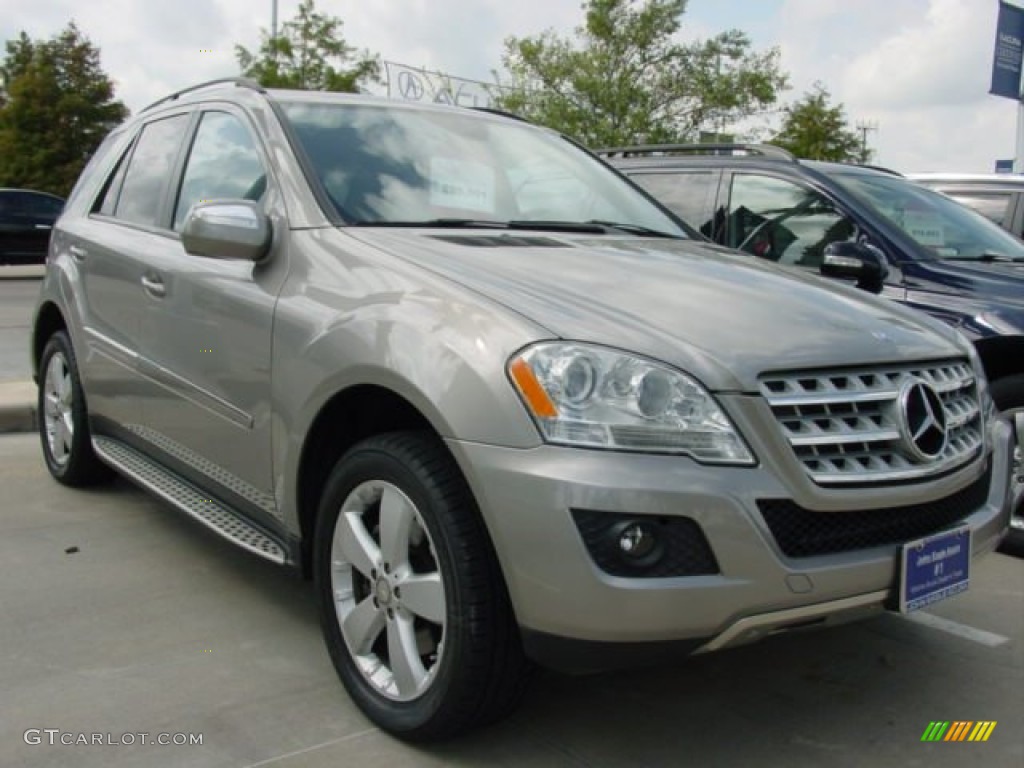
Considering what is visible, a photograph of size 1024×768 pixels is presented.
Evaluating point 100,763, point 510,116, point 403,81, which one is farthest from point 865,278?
point 403,81

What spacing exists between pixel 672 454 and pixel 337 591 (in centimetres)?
106

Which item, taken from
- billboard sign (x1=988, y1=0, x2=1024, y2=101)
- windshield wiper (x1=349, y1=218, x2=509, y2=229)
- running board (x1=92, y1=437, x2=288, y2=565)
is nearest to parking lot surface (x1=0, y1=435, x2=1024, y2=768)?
running board (x1=92, y1=437, x2=288, y2=565)

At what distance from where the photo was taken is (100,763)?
2561 millimetres

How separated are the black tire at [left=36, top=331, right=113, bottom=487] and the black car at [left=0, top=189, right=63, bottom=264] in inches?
643

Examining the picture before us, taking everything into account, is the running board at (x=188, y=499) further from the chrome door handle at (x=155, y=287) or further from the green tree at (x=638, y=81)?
the green tree at (x=638, y=81)

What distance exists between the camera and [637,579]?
2.22m

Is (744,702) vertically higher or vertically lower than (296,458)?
lower

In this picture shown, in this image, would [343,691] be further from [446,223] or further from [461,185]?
[461,185]

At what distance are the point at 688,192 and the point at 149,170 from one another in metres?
2.92

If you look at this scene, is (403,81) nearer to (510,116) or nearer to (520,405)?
(510,116)

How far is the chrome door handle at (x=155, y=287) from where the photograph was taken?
12.2 feet

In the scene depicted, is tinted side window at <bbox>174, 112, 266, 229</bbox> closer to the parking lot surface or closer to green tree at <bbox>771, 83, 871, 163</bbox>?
the parking lot surface

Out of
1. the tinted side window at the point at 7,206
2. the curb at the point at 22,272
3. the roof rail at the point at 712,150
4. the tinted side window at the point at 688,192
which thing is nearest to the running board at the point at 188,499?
the tinted side window at the point at 688,192

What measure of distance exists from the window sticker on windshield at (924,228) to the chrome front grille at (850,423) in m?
2.81
